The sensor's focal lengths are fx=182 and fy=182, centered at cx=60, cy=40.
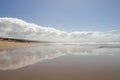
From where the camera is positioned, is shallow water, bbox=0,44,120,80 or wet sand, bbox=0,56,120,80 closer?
wet sand, bbox=0,56,120,80

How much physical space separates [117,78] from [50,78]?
298 cm

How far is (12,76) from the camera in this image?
870 cm

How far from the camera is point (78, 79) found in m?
→ 7.98

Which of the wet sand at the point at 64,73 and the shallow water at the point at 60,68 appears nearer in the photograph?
the wet sand at the point at 64,73

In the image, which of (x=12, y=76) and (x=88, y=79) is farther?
(x=12, y=76)

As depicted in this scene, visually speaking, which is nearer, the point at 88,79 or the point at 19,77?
the point at 88,79

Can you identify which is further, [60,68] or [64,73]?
[60,68]

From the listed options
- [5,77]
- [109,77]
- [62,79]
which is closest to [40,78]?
[62,79]

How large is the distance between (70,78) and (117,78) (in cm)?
207

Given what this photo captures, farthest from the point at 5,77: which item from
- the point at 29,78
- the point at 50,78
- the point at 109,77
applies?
the point at 109,77

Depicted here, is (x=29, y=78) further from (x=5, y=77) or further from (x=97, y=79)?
(x=97, y=79)

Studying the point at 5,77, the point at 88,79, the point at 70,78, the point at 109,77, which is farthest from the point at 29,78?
the point at 109,77

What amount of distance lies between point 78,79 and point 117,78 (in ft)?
5.68

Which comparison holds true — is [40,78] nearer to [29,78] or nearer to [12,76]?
[29,78]
